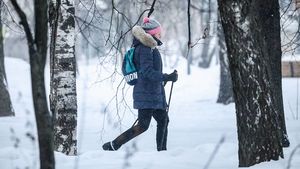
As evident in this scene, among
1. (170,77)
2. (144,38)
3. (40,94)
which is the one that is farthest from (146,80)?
(40,94)

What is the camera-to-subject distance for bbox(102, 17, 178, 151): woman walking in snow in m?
5.96

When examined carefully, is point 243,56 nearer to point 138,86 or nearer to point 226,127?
point 138,86

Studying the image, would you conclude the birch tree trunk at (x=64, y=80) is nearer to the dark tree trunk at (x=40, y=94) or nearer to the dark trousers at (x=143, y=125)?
the dark trousers at (x=143, y=125)

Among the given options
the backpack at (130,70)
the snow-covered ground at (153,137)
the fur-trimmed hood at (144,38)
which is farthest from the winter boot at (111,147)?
the fur-trimmed hood at (144,38)

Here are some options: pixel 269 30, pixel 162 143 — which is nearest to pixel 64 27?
pixel 162 143

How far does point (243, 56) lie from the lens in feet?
13.7

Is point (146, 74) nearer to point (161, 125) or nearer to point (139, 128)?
point (139, 128)

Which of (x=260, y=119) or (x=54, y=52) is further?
(x=54, y=52)

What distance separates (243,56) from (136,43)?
2115mm

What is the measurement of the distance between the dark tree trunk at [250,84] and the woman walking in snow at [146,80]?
71.1 inches

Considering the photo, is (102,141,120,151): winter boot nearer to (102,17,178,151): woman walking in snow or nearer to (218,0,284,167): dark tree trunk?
(102,17,178,151): woman walking in snow

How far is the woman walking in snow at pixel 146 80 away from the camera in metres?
5.96

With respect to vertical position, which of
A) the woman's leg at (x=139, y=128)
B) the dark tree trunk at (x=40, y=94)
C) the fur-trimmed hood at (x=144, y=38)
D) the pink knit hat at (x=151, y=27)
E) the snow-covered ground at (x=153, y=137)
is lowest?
the snow-covered ground at (x=153, y=137)

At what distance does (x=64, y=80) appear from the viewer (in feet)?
19.3
